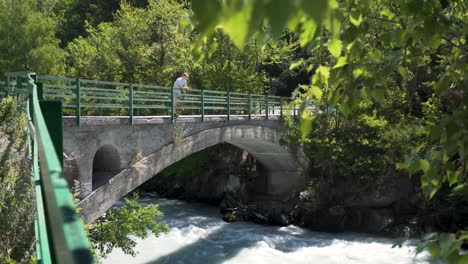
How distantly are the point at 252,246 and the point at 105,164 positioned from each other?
6142 millimetres

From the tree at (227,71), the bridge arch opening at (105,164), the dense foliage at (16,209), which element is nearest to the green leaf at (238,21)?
the dense foliage at (16,209)

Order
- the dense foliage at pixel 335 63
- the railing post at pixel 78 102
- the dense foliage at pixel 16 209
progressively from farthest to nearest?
the railing post at pixel 78 102, the dense foliage at pixel 16 209, the dense foliage at pixel 335 63

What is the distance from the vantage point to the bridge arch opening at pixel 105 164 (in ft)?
36.9

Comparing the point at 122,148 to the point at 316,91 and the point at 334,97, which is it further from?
the point at 316,91

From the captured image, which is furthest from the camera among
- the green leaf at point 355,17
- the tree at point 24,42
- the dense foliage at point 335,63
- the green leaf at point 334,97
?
the tree at point 24,42

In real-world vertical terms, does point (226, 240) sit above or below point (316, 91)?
below

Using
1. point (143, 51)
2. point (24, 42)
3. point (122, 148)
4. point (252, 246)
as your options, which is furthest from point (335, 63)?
point (24, 42)

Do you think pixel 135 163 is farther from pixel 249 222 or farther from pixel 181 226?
pixel 249 222

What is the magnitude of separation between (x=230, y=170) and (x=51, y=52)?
34.0 feet

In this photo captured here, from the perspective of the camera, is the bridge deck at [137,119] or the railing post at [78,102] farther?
the bridge deck at [137,119]

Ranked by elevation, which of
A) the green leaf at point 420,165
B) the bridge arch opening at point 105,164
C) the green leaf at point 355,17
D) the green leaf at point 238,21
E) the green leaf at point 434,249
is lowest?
the bridge arch opening at point 105,164

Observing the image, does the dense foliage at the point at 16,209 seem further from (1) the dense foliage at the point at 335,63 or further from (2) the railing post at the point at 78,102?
(2) the railing post at the point at 78,102

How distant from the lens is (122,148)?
448 inches

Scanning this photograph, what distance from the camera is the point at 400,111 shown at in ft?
65.4
